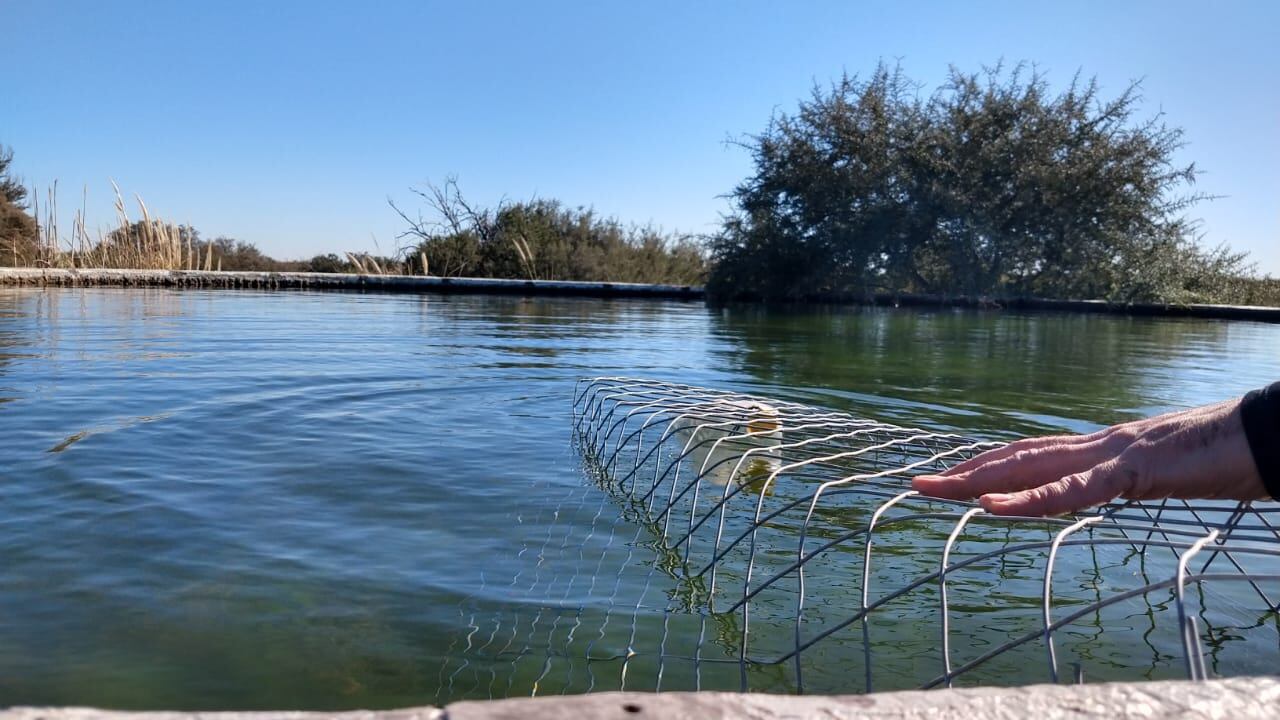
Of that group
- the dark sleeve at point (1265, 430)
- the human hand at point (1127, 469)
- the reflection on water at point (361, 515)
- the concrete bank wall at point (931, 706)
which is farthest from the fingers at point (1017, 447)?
the concrete bank wall at point (931, 706)

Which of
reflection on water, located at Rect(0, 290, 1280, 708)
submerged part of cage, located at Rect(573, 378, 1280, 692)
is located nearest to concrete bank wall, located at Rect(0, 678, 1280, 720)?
submerged part of cage, located at Rect(573, 378, 1280, 692)

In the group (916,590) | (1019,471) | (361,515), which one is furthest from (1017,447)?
(361,515)

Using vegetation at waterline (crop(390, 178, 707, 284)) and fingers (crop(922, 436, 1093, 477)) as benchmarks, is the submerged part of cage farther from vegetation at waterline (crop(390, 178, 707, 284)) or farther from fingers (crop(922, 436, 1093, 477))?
vegetation at waterline (crop(390, 178, 707, 284))

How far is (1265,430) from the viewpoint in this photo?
4.62 ft

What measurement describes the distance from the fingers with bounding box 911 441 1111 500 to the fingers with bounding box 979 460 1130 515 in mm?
135

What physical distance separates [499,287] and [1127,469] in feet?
79.4

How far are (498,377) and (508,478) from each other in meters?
3.40

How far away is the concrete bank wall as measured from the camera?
2.93ft

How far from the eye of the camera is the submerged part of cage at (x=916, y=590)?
7.72ft

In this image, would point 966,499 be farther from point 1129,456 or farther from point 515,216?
point 515,216

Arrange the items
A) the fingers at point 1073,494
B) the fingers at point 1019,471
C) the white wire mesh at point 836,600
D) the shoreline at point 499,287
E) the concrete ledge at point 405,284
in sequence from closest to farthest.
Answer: the fingers at point 1073,494 < the fingers at point 1019,471 < the white wire mesh at point 836,600 < the shoreline at point 499,287 < the concrete ledge at point 405,284

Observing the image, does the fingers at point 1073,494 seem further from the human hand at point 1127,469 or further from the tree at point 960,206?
the tree at point 960,206

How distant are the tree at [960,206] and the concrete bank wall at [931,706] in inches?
864

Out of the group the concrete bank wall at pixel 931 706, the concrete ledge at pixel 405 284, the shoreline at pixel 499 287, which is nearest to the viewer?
the concrete bank wall at pixel 931 706
